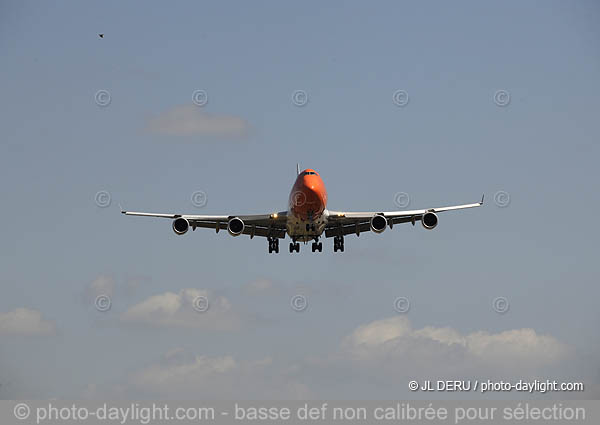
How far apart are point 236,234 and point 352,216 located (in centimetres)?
808

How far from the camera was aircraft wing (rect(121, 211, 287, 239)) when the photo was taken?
2427 inches

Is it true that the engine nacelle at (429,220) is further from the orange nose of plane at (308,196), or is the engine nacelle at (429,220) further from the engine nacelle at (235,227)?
the engine nacelle at (235,227)

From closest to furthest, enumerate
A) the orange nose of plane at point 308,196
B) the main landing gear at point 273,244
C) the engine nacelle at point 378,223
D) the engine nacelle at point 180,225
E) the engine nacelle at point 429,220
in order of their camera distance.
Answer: the orange nose of plane at point 308,196 < the engine nacelle at point 180,225 < the engine nacelle at point 429,220 < the engine nacelle at point 378,223 < the main landing gear at point 273,244

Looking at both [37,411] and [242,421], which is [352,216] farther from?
[37,411]

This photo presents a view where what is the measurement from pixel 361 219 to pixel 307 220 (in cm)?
544

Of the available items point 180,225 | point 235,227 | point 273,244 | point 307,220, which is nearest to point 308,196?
point 307,220

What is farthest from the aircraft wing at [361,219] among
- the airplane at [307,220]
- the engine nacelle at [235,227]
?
the engine nacelle at [235,227]

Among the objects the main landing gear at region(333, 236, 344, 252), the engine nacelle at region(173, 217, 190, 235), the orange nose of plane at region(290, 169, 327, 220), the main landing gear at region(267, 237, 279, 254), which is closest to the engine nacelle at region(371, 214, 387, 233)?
the orange nose of plane at region(290, 169, 327, 220)

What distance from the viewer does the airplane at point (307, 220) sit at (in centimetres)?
5775

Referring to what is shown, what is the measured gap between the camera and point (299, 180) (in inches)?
2277

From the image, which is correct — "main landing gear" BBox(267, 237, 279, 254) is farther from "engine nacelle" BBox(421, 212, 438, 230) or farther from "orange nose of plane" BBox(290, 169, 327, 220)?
"engine nacelle" BBox(421, 212, 438, 230)

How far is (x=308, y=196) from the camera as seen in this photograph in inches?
2247

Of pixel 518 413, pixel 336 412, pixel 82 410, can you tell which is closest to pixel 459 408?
pixel 518 413

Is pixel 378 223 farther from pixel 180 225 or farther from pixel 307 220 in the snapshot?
pixel 180 225
